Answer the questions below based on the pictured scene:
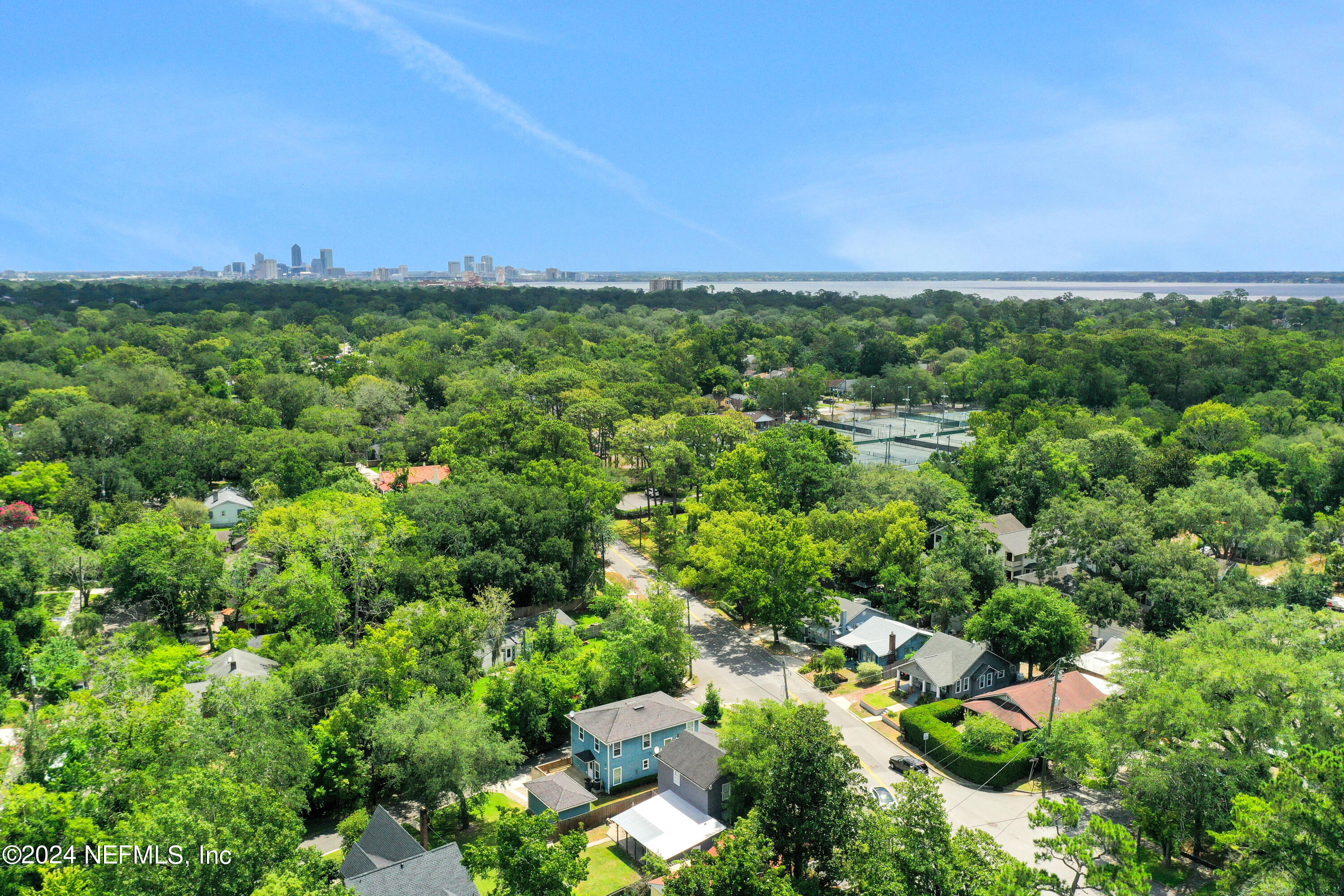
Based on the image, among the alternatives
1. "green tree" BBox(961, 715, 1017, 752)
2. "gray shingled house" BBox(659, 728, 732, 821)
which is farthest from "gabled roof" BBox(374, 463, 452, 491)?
"green tree" BBox(961, 715, 1017, 752)

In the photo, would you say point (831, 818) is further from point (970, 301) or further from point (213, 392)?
point (970, 301)

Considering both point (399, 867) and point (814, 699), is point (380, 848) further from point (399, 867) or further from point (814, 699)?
point (814, 699)

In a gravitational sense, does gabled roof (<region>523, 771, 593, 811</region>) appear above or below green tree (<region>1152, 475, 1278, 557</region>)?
below

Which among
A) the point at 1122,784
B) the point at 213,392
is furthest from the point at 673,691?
the point at 213,392

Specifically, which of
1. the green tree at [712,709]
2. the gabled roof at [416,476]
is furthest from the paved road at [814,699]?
the gabled roof at [416,476]

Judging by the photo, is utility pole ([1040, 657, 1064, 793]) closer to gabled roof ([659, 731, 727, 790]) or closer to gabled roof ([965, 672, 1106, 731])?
gabled roof ([965, 672, 1106, 731])
